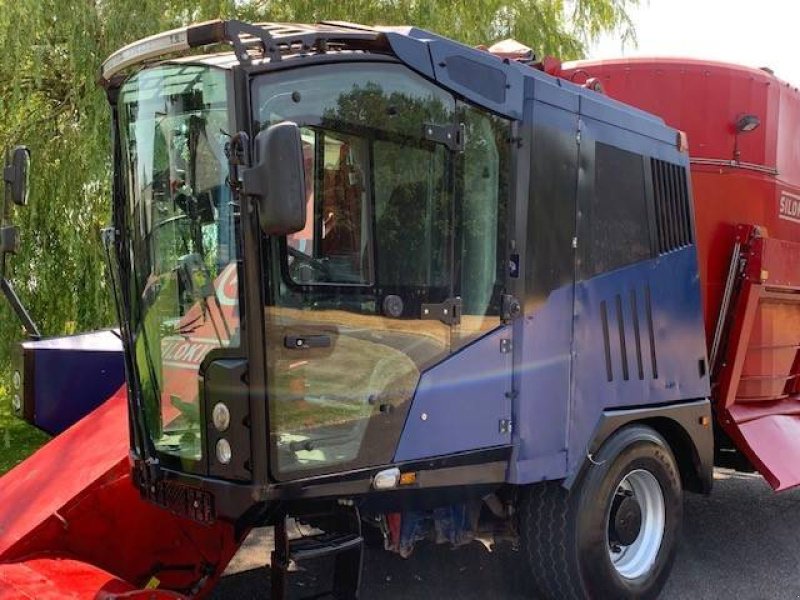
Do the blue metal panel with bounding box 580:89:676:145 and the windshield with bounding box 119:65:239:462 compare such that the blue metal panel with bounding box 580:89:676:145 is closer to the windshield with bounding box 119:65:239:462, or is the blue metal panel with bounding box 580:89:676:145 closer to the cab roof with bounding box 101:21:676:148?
the cab roof with bounding box 101:21:676:148

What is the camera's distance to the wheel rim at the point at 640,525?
4234 mm

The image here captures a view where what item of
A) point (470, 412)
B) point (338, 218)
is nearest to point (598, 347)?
point (470, 412)

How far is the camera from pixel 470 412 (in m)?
3.47

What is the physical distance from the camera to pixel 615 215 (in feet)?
13.8

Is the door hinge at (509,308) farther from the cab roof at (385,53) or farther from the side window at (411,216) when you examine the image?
the cab roof at (385,53)

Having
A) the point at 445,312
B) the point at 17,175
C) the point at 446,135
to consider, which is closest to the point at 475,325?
the point at 445,312

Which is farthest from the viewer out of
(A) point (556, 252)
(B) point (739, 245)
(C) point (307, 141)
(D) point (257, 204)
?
(B) point (739, 245)

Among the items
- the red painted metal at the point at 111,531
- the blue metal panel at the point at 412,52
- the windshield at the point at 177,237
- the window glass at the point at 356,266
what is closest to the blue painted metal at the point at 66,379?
the red painted metal at the point at 111,531

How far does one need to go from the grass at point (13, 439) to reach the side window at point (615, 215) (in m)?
5.30

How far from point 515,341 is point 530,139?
860 mm

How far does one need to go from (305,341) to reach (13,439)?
264 inches

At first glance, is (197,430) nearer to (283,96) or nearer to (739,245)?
(283,96)

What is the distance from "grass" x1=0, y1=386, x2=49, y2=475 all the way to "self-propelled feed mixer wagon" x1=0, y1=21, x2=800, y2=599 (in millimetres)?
3458

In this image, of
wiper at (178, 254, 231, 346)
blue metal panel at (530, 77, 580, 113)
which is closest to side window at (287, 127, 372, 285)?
wiper at (178, 254, 231, 346)
